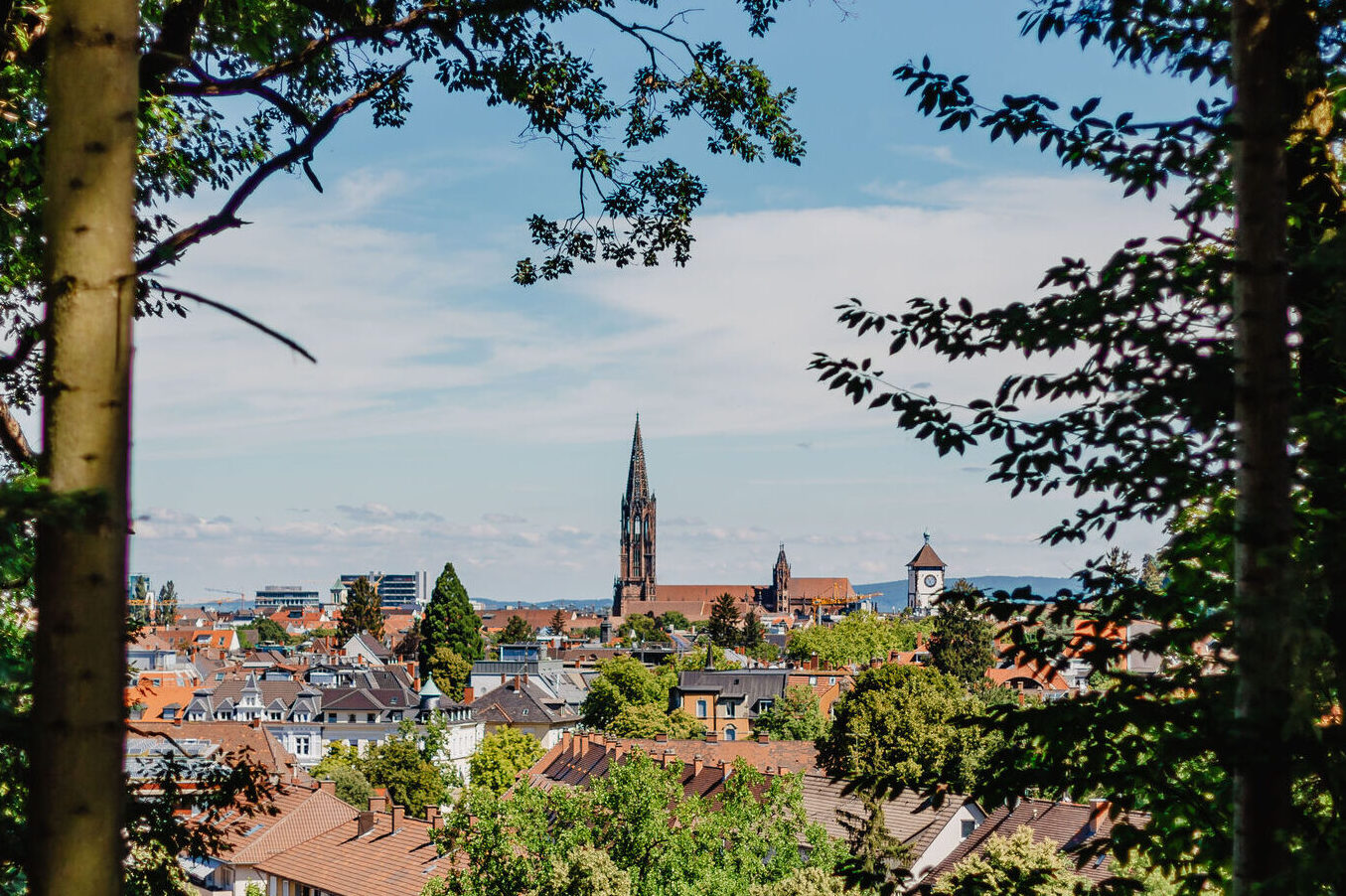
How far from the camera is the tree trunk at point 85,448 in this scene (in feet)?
9.26

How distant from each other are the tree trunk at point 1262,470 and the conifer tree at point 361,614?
516ft

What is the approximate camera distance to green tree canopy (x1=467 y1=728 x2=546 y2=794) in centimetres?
6128

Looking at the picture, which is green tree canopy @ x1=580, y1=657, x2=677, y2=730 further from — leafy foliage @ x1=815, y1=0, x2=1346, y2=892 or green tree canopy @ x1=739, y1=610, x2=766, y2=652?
leafy foliage @ x1=815, y1=0, x2=1346, y2=892

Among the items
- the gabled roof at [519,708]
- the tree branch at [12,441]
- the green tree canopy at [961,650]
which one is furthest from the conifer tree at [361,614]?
Answer: the tree branch at [12,441]

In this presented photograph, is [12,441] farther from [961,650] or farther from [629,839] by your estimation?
[961,650]

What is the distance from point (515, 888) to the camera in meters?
27.6

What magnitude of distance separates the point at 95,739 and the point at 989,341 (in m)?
4.66

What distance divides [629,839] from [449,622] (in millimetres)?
81808

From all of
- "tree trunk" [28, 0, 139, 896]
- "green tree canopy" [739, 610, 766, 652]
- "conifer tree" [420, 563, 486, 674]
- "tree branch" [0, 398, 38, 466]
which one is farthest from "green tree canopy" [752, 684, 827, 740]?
"tree trunk" [28, 0, 139, 896]

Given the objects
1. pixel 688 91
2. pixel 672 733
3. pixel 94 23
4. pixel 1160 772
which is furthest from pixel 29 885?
pixel 672 733

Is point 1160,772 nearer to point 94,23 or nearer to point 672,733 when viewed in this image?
point 94,23

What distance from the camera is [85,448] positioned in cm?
294

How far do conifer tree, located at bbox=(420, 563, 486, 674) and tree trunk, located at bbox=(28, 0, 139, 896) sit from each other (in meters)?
105

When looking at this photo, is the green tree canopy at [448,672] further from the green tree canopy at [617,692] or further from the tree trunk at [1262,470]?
the tree trunk at [1262,470]
